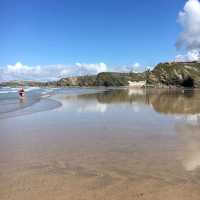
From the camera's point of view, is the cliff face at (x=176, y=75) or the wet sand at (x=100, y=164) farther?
the cliff face at (x=176, y=75)

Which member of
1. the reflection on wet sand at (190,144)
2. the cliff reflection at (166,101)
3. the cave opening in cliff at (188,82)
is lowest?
the cliff reflection at (166,101)

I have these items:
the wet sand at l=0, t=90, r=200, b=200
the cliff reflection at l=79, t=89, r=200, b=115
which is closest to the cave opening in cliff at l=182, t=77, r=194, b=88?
the cliff reflection at l=79, t=89, r=200, b=115

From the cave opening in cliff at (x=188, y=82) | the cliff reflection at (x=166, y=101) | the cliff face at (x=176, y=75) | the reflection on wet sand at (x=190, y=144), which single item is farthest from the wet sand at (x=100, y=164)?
the cave opening in cliff at (x=188, y=82)

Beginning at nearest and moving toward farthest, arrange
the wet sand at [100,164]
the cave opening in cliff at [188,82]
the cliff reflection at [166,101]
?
the wet sand at [100,164], the cliff reflection at [166,101], the cave opening in cliff at [188,82]

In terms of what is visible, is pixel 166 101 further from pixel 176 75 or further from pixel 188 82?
pixel 176 75

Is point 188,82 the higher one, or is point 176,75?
point 176,75

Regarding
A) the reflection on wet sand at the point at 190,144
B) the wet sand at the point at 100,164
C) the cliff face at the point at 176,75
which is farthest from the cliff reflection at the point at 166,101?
the cliff face at the point at 176,75

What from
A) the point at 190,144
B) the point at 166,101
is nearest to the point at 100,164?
the point at 190,144

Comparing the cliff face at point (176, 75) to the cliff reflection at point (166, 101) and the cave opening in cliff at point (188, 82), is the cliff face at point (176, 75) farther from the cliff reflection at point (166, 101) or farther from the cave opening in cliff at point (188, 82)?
the cliff reflection at point (166, 101)

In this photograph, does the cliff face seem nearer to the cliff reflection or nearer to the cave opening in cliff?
the cave opening in cliff

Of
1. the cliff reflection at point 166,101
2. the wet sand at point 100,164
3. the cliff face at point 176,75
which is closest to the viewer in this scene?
the wet sand at point 100,164

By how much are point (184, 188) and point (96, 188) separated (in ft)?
5.67

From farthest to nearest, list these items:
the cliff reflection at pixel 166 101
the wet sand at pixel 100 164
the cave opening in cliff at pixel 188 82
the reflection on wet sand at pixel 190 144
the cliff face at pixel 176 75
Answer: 1. the cliff face at pixel 176 75
2. the cave opening in cliff at pixel 188 82
3. the cliff reflection at pixel 166 101
4. the reflection on wet sand at pixel 190 144
5. the wet sand at pixel 100 164

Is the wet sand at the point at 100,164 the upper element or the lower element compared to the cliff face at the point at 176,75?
lower
